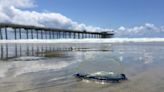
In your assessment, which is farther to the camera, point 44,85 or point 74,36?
point 74,36

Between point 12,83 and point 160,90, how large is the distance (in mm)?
3591

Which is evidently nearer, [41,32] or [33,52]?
[33,52]

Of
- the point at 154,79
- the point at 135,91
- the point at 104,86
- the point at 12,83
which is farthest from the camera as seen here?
the point at 154,79

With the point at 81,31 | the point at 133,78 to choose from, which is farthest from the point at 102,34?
the point at 133,78

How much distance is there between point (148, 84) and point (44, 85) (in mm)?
2514

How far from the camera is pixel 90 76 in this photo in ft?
25.5

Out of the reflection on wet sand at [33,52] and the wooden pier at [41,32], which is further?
the wooden pier at [41,32]

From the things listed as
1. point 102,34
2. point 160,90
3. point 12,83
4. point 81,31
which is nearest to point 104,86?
point 160,90

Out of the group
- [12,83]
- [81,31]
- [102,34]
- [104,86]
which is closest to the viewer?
[104,86]

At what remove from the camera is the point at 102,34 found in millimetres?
103250

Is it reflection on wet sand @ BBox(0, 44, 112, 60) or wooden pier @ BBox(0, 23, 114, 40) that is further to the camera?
wooden pier @ BBox(0, 23, 114, 40)

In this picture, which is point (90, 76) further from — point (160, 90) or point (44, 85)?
point (160, 90)

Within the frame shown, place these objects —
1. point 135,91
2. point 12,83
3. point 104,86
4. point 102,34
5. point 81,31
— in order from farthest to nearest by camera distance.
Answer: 1. point 102,34
2. point 81,31
3. point 12,83
4. point 104,86
5. point 135,91

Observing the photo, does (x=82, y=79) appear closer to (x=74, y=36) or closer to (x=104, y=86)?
(x=104, y=86)
